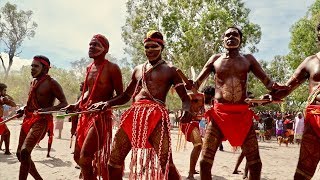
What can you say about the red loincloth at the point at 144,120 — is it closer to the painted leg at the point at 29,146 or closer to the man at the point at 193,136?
the painted leg at the point at 29,146

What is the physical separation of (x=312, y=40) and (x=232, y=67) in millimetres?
24027

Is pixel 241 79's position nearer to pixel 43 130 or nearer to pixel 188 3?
pixel 43 130

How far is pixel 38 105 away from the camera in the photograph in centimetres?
602

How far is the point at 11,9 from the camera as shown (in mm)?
43719

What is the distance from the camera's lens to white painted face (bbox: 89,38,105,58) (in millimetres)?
5289

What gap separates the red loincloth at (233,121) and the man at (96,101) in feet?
4.58

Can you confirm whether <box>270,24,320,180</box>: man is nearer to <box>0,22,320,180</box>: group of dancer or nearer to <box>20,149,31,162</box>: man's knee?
<box>0,22,320,180</box>: group of dancer

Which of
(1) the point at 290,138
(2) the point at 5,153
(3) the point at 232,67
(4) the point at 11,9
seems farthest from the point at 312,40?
(4) the point at 11,9

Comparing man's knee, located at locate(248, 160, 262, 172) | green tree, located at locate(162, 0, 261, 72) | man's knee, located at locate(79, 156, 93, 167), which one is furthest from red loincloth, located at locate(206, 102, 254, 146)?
green tree, located at locate(162, 0, 261, 72)

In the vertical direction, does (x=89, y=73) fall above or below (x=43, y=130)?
above

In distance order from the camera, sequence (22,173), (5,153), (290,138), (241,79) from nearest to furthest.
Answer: (241,79)
(22,173)
(5,153)
(290,138)

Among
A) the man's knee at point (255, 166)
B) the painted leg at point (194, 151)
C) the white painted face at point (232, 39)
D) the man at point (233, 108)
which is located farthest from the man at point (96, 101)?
the painted leg at point (194, 151)

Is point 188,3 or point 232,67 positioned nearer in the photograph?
point 232,67

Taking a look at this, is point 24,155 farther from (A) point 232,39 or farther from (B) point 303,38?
(B) point 303,38
